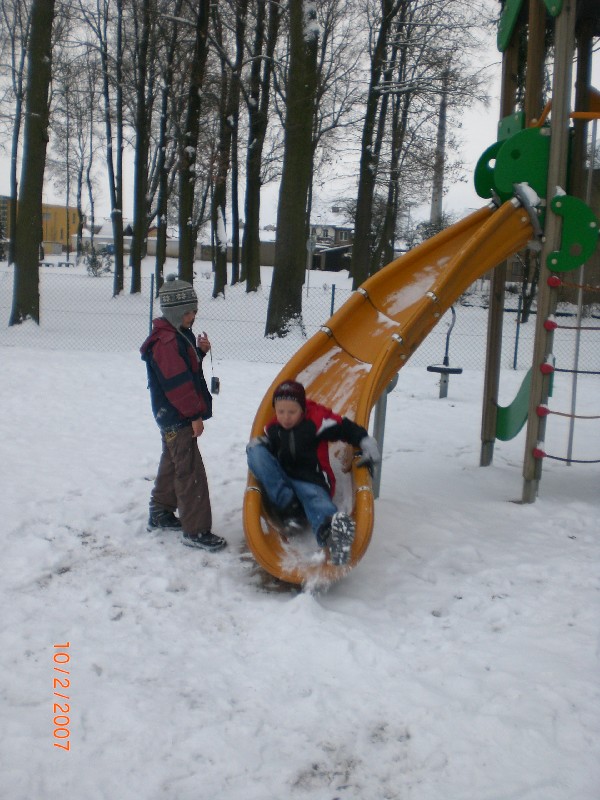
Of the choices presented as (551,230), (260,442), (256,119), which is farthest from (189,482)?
(256,119)

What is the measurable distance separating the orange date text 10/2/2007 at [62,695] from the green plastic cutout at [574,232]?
4.32m

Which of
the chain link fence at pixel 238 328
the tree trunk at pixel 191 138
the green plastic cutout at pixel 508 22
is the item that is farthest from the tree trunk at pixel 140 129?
the green plastic cutout at pixel 508 22

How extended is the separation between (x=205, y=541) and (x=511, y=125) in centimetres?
453

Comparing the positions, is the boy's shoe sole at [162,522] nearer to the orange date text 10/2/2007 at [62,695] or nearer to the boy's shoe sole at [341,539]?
the boy's shoe sole at [341,539]

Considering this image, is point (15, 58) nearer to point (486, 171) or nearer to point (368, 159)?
point (368, 159)

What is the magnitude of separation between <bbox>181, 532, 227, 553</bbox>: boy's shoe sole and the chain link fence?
5.55 m

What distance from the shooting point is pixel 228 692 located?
3170 mm

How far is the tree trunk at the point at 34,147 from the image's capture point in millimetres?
13008

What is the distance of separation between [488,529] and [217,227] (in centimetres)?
2078

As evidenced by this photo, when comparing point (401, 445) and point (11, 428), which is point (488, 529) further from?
point (11, 428)

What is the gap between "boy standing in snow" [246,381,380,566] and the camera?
14.9 ft

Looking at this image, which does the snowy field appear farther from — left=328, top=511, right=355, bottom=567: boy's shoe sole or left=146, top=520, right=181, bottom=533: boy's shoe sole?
left=328, top=511, right=355, bottom=567: boy's shoe sole

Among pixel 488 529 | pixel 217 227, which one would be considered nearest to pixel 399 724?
pixel 488 529

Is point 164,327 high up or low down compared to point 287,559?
up
